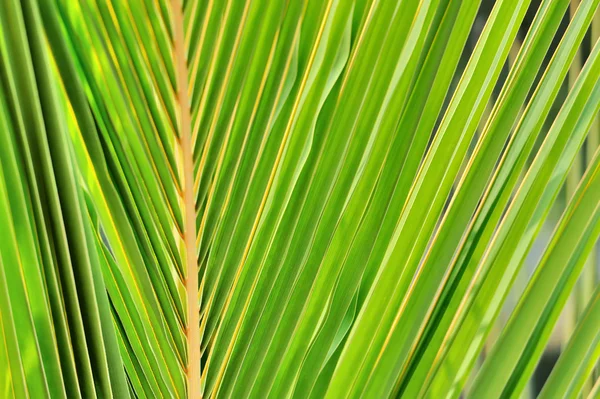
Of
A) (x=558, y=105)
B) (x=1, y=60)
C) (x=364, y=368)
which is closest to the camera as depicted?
(x=1, y=60)

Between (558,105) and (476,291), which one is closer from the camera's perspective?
(476,291)

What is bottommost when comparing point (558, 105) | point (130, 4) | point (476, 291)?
point (476, 291)

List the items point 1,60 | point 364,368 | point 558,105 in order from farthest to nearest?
point 558,105
point 364,368
point 1,60

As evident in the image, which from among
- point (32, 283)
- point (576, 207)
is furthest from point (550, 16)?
point (32, 283)

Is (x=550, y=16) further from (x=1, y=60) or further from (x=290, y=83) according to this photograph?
(x=1, y=60)

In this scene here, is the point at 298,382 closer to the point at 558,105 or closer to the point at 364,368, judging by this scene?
the point at 364,368

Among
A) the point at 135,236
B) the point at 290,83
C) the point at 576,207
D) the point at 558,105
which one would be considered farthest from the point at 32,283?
the point at 558,105

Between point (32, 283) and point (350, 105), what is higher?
point (350, 105)
